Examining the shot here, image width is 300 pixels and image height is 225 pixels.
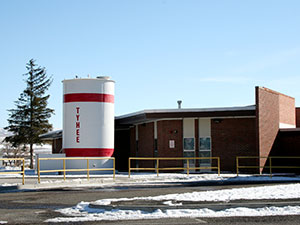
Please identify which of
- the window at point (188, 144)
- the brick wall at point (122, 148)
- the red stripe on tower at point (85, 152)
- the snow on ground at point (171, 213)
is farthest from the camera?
the brick wall at point (122, 148)

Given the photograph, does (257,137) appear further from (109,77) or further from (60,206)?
(60,206)

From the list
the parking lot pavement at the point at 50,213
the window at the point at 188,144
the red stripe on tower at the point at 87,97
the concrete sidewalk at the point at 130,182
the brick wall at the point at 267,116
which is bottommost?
the concrete sidewalk at the point at 130,182

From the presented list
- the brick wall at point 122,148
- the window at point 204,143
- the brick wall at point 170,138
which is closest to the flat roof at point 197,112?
the brick wall at point 170,138

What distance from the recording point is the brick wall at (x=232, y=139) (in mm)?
34500

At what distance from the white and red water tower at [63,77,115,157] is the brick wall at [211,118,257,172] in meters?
7.49

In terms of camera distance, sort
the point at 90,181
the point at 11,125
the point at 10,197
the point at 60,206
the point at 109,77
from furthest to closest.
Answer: the point at 11,125 → the point at 109,77 → the point at 90,181 → the point at 10,197 → the point at 60,206

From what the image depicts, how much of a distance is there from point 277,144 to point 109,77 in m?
12.5

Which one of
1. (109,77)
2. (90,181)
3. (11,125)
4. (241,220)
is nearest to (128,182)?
(90,181)

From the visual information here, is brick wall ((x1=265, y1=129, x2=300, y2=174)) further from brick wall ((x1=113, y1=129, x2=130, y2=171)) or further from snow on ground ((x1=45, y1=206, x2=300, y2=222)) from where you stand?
snow on ground ((x1=45, y1=206, x2=300, y2=222))

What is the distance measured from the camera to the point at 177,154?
1411 inches

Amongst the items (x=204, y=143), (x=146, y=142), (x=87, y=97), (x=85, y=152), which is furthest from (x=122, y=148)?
(x=204, y=143)

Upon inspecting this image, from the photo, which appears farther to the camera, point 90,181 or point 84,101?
point 84,101

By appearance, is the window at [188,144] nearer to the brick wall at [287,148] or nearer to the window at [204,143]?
the window at [204,143]

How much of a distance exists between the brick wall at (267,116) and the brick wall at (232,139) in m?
0.89
